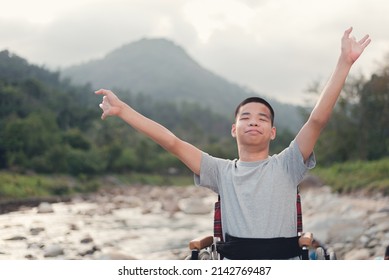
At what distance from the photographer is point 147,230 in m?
7.89

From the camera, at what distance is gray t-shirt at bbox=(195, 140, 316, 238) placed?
5.08 ft

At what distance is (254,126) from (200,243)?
1.38 ft

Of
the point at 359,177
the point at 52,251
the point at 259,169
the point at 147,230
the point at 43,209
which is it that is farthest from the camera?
the point at 359,177

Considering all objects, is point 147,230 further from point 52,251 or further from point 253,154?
point 253,154

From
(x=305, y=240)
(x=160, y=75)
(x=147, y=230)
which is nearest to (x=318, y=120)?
(x=305, y=240)

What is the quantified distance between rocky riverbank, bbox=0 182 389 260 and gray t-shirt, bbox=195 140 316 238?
6.20 ft

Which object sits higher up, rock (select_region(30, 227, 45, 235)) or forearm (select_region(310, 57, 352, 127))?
rock (select_region(30, 227, 45, 235))

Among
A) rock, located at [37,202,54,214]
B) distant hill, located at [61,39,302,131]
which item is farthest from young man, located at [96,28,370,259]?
distant hill, located at [61,39,302,131]

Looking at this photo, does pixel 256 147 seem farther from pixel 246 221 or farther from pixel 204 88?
pixel 204 88

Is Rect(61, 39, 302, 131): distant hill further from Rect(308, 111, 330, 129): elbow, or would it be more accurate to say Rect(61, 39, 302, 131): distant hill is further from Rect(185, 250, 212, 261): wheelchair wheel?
Rect(308, 111, 330, 129): elbow

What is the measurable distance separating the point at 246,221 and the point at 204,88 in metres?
55.2

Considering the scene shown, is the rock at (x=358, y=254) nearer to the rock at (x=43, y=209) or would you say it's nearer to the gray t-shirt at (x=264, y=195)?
the gray t-shirt at (x=264, y=195)

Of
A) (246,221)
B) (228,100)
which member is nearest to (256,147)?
(246,221)

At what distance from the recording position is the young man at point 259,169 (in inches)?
60.2
